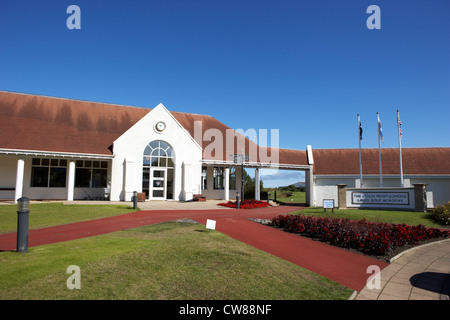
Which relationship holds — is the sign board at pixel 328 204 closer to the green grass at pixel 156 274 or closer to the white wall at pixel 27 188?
the green grass at pixel 156 274

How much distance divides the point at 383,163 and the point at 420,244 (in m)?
20.6

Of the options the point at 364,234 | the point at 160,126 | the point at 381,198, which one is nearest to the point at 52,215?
the point at 160,126

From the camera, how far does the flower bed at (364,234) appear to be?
29.7 feet

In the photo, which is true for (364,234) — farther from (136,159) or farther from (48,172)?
(48,172)

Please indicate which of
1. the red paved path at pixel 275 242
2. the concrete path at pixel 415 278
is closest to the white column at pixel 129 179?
the red paved path at pixel 275 242

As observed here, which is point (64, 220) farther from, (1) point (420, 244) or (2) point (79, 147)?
(1) point (420, 244)

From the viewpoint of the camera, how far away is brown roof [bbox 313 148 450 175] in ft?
89.5

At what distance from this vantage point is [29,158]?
21766mm

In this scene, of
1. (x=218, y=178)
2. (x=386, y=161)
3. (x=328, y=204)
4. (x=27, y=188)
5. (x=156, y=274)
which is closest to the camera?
(x=156, y=274)

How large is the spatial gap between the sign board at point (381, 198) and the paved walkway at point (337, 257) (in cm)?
987

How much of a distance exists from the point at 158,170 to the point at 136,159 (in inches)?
80.4

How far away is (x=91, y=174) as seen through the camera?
2367 centimetres

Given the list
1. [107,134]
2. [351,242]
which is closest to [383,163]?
[351,242]

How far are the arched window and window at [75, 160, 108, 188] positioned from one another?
349 centimetres
